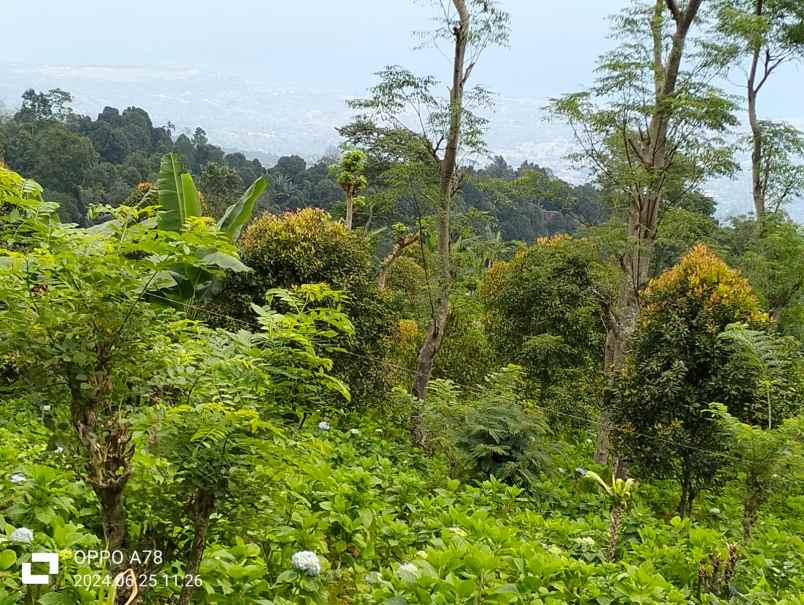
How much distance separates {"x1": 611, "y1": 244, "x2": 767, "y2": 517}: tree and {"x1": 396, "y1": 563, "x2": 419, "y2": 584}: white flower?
14.3 ft

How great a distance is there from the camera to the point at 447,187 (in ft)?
24.5

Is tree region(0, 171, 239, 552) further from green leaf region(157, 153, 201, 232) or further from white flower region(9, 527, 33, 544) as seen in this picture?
green leaf region(157, 153, 201, 232)

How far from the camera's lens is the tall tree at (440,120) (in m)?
7.32

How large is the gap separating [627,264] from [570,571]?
227 inches

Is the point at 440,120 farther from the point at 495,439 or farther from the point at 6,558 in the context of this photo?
the point at 6,558

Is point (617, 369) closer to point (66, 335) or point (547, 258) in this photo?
point (547, 258)

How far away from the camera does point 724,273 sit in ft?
20.4

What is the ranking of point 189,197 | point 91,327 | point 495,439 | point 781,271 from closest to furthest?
1. point 91,327
2. point 495,439
3. point 189,197
4. point 781,271

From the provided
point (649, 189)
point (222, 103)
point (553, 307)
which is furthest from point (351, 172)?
point (222, 103)

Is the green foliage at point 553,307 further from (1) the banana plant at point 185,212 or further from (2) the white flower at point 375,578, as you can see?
(2) the white flower at point 375,578

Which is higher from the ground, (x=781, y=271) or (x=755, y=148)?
(x=755, y=148)

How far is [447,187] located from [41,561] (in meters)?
6.18

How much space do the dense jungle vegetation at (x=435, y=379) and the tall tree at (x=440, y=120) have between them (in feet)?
0.11

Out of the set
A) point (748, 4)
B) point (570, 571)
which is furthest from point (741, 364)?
point (748, 4)
